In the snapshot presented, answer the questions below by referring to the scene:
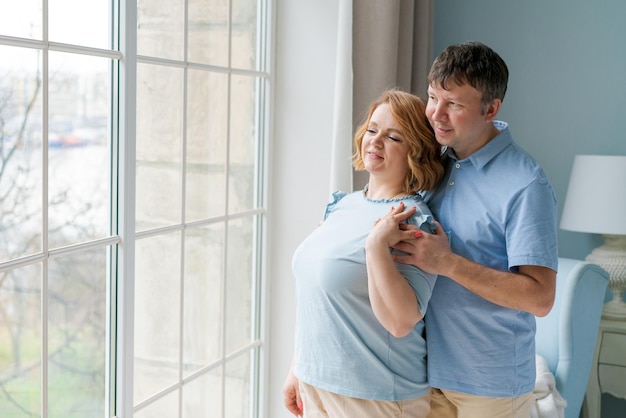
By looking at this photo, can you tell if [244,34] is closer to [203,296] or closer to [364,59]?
[364,59]

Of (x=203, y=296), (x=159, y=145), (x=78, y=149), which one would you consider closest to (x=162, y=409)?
(x=203, y=296)

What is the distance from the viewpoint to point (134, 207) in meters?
2.18

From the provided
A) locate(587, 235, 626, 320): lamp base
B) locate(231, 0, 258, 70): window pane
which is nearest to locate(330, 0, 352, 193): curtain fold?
locate(231, 0, 258, 70): window pane

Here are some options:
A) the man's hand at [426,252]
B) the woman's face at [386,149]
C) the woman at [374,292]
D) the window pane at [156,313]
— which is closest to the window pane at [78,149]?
the window pane at [156,313]

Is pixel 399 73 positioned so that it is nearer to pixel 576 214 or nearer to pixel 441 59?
pixel 576 214

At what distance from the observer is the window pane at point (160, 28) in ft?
7.32

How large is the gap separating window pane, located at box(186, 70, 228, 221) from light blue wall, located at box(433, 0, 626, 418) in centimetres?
142

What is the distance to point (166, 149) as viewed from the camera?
2379 mm

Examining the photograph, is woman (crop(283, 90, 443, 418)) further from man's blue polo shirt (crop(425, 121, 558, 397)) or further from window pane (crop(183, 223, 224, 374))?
window pane (crop(183, 223, 224, 374))

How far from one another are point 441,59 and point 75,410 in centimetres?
127

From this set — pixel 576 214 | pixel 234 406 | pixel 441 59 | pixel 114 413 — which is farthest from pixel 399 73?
pixel 114 413

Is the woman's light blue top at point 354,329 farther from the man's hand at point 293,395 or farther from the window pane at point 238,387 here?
the window pane at point 238,387

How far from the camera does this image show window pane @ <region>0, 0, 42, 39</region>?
5.53ft

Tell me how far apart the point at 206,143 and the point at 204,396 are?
0.86 m
